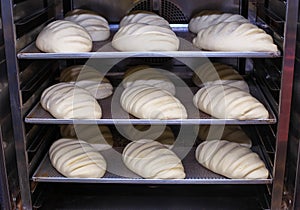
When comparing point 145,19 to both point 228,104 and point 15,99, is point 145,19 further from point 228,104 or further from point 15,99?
point 15,99

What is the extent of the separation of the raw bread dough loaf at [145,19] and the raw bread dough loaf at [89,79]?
0.92ft

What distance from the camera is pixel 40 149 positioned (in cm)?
175

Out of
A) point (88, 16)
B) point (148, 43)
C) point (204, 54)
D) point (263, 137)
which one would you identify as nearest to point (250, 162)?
point (263, 137)

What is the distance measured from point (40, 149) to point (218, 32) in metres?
0.88

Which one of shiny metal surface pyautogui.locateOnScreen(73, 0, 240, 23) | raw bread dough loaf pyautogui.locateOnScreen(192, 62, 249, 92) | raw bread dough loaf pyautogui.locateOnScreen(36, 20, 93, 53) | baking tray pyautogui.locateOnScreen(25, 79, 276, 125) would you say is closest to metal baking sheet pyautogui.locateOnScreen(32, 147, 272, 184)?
baking tray pyautogui.locateOnScreen(25, 79, 276, 125)

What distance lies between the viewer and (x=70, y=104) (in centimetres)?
154

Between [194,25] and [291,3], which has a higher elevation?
[291,3]

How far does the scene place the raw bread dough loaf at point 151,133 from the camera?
183 centimetres

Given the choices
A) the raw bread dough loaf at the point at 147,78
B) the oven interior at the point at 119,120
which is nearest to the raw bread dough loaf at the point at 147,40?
the oven interior at the point at 119,120

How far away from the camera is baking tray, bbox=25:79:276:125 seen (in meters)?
1.47

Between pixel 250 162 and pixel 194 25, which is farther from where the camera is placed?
pixel 194 25

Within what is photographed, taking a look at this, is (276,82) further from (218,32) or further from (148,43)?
(148,43)

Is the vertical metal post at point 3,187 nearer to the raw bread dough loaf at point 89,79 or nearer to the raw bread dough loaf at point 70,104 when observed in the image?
the raw bread dough loaf at point 70,104

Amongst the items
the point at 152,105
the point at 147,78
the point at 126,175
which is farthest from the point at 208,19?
the point at 126,175
